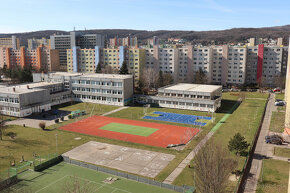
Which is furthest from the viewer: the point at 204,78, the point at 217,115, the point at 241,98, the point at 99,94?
the point at 204,78

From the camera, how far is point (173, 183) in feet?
80.5

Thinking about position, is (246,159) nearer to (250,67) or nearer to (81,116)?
(81,116)

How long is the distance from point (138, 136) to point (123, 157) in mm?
7835

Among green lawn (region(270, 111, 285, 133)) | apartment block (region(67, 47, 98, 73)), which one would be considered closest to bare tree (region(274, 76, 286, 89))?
green lawn (region(270, 111, 285, 133))

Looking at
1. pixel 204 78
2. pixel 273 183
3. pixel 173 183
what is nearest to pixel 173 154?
pixel 173 183

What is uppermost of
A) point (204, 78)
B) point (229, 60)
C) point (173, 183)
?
point (229, 60)

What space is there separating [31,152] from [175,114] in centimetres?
2789

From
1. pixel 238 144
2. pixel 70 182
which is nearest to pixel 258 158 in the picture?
pixel 238 144

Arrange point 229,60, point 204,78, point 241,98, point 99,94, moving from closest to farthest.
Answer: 1. point 99,94
2. point 241,98
3. point 204,78
4. point 229,60

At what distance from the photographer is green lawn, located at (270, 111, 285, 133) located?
4094cm

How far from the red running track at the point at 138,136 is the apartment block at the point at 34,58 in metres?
73.4

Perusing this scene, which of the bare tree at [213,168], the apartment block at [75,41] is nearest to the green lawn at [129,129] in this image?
the bare tree at [213,168]

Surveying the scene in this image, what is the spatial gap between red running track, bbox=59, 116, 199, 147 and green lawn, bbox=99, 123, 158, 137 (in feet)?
3.34

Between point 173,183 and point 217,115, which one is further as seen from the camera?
Result: point 217,115
